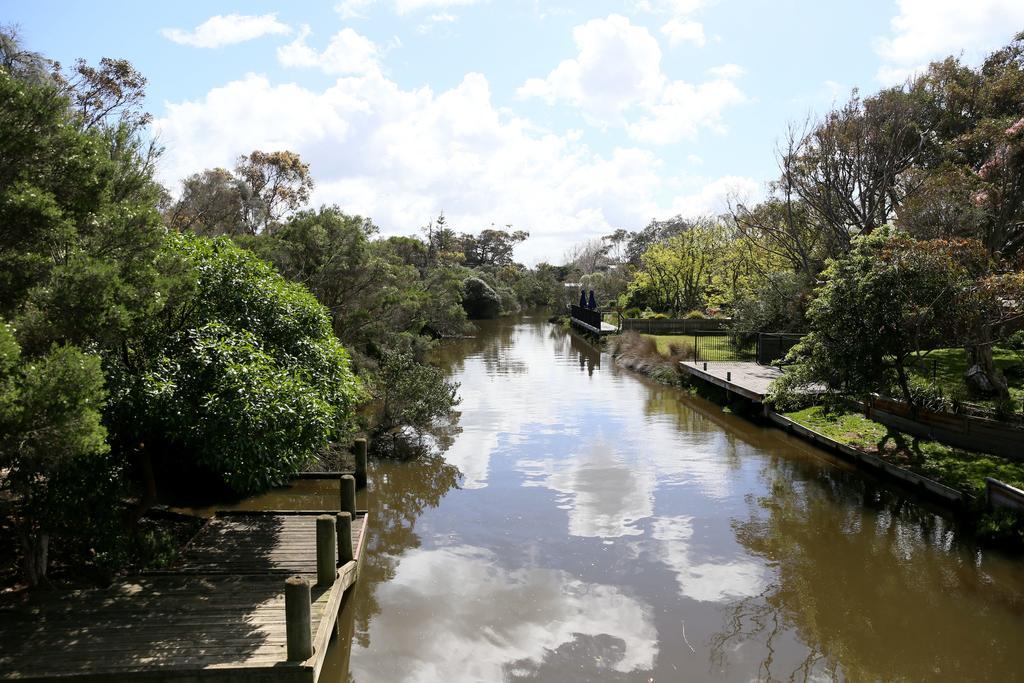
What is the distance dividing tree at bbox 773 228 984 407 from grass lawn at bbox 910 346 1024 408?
1.30 m

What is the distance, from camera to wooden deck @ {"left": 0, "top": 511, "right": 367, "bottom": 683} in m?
6.46

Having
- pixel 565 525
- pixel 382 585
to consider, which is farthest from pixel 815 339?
pixel 382 585

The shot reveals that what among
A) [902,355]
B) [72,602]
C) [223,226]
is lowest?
[72,602]

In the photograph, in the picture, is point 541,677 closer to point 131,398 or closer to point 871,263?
point 131,398

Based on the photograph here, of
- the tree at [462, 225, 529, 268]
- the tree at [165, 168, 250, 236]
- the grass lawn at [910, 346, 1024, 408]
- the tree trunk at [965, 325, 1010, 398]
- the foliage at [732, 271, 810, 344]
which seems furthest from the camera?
the tree at [462, 225, 529, 268]

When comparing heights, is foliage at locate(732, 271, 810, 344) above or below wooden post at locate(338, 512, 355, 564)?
above

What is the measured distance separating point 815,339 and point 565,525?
7734 mm

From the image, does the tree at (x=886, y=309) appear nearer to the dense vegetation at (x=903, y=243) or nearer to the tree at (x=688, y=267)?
the dense vegetation at (x=903, y=243)

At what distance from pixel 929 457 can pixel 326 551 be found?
41.1ft

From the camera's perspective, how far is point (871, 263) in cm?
1491

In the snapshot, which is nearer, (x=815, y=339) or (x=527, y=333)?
(x=815, y=339)

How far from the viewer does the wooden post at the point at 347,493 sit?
10742 millimetres

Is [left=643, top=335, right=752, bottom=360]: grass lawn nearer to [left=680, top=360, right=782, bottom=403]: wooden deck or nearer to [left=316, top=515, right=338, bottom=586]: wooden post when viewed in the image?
[left=680, top=360, right=782, bottom=403]: wooden deck

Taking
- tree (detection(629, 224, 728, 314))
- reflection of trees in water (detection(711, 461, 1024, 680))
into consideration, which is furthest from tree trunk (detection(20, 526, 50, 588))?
tree (detection(629, 224, 728, 314))
